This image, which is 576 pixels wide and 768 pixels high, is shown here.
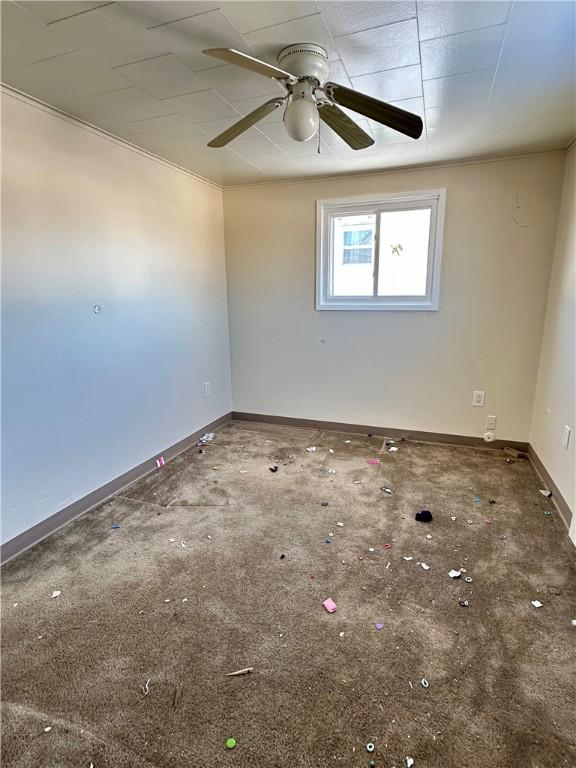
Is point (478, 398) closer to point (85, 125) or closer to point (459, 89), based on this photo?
point (459, 89)

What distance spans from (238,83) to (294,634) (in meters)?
2.56

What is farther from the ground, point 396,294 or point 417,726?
point 396,294

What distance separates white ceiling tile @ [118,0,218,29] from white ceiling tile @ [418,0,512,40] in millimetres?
783

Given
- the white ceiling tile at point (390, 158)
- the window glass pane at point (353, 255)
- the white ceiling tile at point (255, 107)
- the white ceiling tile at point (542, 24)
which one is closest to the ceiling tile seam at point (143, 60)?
the white ceiling tile at point (255, 107)

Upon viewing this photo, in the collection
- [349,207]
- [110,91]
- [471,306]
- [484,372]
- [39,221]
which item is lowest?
[484,372]

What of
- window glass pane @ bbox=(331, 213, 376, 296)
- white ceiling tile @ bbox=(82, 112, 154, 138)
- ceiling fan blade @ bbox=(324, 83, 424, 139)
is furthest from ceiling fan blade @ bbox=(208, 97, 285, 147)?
window glass pane @ bbox=(331, 213, 376, 296)

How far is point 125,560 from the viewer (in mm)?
2064

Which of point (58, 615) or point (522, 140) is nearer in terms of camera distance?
point (58, 615)

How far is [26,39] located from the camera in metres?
1.55

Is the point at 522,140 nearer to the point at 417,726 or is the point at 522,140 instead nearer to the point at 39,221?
the point at 39,221

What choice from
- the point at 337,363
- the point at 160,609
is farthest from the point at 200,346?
the point at 160,609

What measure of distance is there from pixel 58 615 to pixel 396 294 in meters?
3.30

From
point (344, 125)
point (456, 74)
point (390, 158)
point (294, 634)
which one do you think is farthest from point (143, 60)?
point (294, 634)

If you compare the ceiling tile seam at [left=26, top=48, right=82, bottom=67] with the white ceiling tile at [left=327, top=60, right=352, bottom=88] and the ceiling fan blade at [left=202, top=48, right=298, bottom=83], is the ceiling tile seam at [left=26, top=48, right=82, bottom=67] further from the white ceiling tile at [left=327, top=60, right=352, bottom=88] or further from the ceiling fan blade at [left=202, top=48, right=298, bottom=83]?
the white ceiling tile at [left=327, top=60, right=352, bottom=88]
